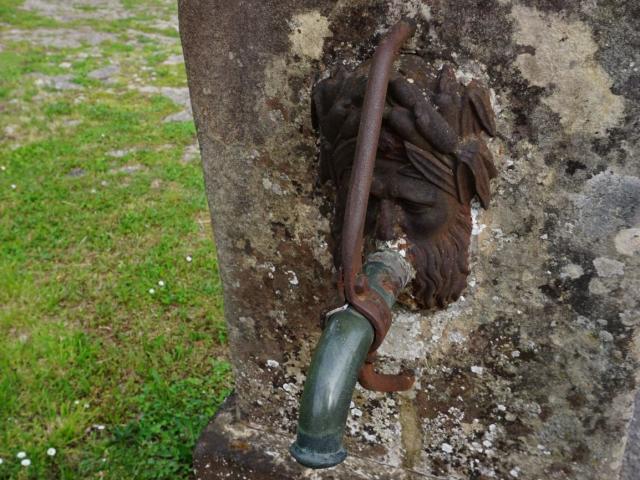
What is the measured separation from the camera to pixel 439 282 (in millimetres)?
1115

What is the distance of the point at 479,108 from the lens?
3.19ft

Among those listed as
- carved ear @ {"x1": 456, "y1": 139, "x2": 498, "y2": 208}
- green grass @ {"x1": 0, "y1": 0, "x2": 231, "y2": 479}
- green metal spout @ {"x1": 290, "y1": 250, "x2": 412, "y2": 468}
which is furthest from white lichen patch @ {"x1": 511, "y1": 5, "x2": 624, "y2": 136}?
green grass @ {"x1": 0, "y1": 0, "x2": 231, "y2": 479}

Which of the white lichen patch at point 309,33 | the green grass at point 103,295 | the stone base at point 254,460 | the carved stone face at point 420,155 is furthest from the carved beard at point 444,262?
the green grass at point 103,295

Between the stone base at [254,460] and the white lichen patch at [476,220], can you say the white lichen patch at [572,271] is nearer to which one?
the white lichen patch at [476,220]

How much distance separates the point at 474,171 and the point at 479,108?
0.10 meters

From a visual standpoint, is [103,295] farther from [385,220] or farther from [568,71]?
[568,71]

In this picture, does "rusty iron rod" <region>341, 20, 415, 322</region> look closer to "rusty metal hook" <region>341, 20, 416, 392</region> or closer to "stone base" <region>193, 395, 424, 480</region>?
"rusty metal hook" <region>341, 20, 416, 392</region>

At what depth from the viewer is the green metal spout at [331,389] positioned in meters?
0.79

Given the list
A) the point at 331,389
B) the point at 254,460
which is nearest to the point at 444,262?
the point at 331,389

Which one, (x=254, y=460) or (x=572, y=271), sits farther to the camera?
(x=254, y=460)

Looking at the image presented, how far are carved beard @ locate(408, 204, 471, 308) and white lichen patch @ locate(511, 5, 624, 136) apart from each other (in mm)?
219

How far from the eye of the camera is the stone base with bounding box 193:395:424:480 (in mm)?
1451

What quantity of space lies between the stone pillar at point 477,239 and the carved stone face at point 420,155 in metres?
0.04

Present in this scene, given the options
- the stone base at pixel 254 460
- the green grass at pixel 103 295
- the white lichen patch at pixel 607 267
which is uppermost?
the white lichen patch at pixel 607 267
